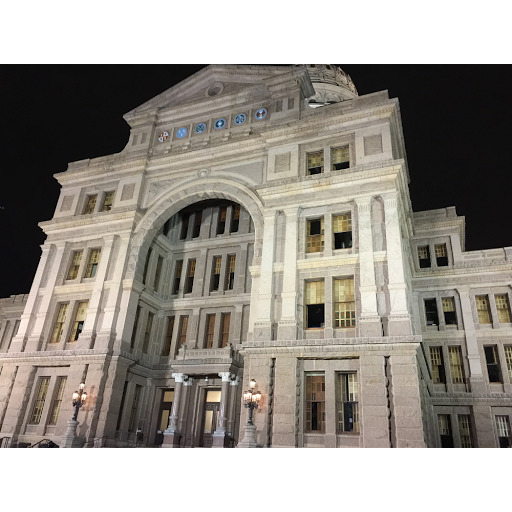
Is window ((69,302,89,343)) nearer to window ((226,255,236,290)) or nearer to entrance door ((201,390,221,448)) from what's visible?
entrance door ((201,390,221,448))

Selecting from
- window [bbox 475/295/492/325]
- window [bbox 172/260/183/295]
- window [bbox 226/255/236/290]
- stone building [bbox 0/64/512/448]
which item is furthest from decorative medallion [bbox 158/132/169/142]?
window [bbox 475/295/492/325]

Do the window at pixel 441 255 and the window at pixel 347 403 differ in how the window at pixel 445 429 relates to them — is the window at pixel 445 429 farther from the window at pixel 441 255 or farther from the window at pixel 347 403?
the window at pixel 347 403

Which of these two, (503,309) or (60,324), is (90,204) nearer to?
(60,324)

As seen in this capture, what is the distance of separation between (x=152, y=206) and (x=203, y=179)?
406cm

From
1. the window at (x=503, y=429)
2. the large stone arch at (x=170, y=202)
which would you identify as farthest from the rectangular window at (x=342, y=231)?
the window at (x=503, y=429)

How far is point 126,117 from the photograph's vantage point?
34031 mm

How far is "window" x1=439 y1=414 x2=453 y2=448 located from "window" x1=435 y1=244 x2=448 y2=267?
11.5 meters

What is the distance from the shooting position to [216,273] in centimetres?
3312

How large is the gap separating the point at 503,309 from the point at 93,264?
29.2 m

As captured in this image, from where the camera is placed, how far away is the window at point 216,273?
32688 millimetres

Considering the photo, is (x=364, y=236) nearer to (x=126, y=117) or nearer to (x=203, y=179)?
(x=203, y=179)

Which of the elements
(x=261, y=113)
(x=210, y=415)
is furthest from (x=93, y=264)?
(x=261, y=113)

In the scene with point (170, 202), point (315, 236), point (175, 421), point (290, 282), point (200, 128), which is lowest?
point (175, 421)

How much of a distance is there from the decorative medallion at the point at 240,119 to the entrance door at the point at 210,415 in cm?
1846
